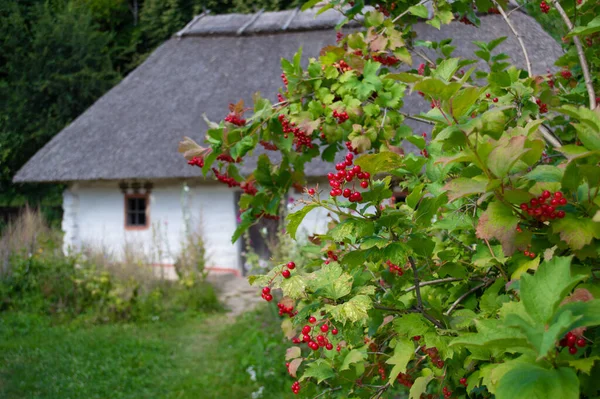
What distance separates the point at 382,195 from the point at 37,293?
6742 mm

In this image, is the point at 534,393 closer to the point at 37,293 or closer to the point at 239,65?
the point at 37,293

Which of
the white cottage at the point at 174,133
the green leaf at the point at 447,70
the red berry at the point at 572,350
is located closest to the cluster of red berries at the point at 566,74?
the green leaf at the point at 447,70

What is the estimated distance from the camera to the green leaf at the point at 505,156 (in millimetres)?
1002

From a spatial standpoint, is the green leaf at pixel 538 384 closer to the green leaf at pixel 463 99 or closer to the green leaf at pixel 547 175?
the green leaf at pixel 547 175

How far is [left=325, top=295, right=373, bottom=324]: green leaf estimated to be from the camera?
1200mm

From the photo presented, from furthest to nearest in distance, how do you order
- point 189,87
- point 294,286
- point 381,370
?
point 189,87 < point 381,370 < point 294,286

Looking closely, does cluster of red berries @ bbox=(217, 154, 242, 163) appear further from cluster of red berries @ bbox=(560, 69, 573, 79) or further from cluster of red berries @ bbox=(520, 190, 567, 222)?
cluster of red berries @ bbox=(560, 69, 573, 79)

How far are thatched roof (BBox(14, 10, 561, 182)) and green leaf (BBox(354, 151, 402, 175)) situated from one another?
7.82 meters

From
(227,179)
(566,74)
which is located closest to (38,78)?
(227,179)

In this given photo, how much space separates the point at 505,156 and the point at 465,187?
0.10 meters

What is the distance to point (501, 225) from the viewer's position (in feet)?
3.68

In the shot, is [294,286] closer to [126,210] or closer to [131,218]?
[126,210]

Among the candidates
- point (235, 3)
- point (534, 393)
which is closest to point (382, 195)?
point (534, 393)

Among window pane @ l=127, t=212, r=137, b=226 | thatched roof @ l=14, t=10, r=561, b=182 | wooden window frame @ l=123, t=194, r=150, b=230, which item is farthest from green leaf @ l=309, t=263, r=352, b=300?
window pane @ l=127, t=212, r=137, b=226
